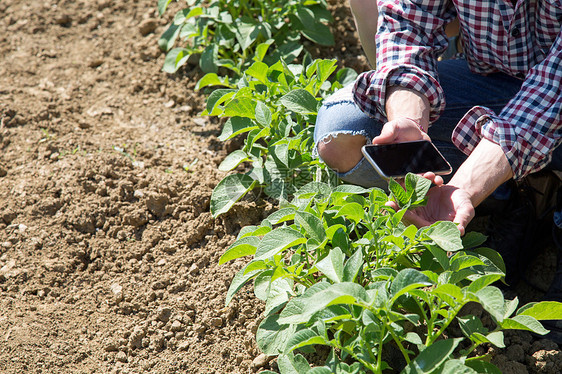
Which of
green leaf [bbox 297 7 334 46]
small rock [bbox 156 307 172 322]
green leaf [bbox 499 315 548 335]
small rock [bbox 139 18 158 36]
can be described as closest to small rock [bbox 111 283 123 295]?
small rock [bbox 156 307 172 322]

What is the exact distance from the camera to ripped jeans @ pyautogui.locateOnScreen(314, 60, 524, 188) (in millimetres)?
1785

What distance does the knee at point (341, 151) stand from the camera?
69.7 inches

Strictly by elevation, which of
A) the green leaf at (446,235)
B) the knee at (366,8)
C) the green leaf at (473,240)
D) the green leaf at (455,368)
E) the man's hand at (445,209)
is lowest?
the green leaf at (473,240)

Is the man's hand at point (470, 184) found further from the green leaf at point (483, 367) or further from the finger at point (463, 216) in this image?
the green leaf at point (483, 367)

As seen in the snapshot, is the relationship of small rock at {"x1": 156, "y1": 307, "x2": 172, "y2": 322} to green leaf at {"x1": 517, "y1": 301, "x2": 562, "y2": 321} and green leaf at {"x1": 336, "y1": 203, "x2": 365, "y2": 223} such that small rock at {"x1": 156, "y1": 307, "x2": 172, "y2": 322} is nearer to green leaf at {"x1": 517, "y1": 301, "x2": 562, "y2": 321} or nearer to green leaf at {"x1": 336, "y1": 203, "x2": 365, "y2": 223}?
green leaf at {"x1": 336, "y1": 203, "x2": 365, "y2": 223}

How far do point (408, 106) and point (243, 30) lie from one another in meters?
1.04

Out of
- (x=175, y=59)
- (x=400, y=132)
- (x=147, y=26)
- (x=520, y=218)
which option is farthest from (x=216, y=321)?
(x=147, y=26)

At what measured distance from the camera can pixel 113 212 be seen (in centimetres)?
204

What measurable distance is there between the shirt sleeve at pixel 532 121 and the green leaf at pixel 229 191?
76 centimetres

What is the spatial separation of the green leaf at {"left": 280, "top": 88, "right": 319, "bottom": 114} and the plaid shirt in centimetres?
23

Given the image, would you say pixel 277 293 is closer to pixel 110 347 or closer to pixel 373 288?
pixel 373 288

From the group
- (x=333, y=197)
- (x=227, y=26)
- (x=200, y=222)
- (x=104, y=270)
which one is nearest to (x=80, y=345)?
(x=104, y=270)

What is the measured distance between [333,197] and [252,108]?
1.89 feet

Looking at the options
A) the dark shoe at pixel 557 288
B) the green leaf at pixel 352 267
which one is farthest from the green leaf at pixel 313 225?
the dark shoe at pixel 557 288
